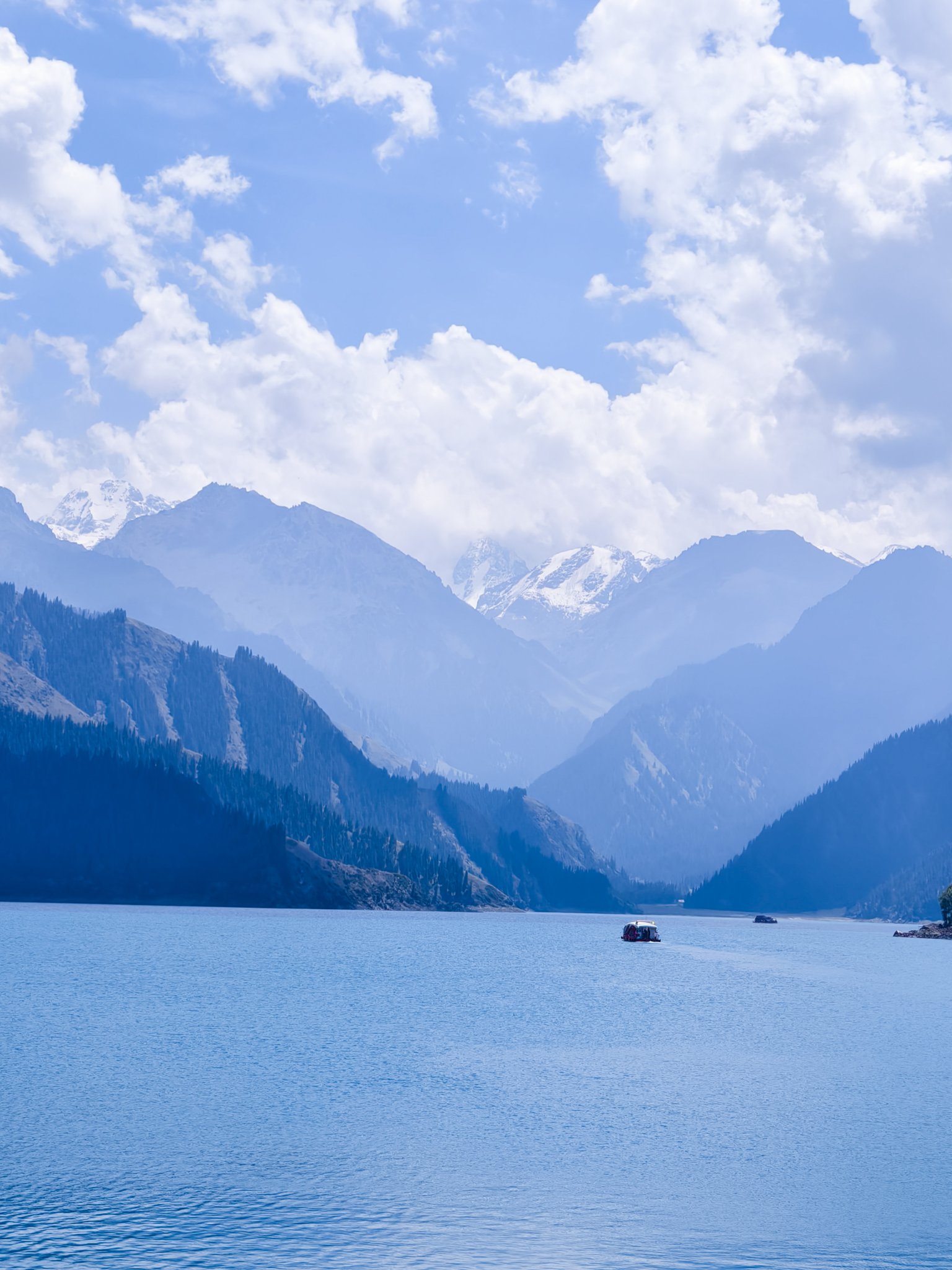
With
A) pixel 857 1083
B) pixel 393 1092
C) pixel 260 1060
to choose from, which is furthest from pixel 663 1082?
pixel 260 1060

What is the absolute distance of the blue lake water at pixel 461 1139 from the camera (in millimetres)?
57094

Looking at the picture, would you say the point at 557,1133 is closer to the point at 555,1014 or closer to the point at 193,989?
the point at 555,1014

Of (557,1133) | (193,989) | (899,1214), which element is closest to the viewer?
(899,1214)

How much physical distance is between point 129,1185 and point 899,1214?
116 ft

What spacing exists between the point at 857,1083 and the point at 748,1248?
48468 mm

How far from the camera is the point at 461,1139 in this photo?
78312 millimetres

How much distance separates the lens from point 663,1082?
101312 millimetres

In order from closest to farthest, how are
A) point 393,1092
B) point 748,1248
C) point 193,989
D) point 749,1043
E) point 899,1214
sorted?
point 748,1248 < point 899,1214 < point 393,1092 < point 749,1043 < point 193,989

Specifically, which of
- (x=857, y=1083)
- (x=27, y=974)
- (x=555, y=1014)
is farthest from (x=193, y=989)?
(x=857, y=1083)

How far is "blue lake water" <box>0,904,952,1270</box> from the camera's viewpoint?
2248 inches

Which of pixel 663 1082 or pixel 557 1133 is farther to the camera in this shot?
pixel 663 1082

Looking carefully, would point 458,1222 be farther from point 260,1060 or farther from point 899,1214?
point 260,1060

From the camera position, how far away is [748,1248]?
57.3 m

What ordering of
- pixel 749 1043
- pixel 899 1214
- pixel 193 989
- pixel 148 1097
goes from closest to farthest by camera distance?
pixel 899 1214 → pixel 148 1097 → pixel 749 1043 → pixel 193 989
